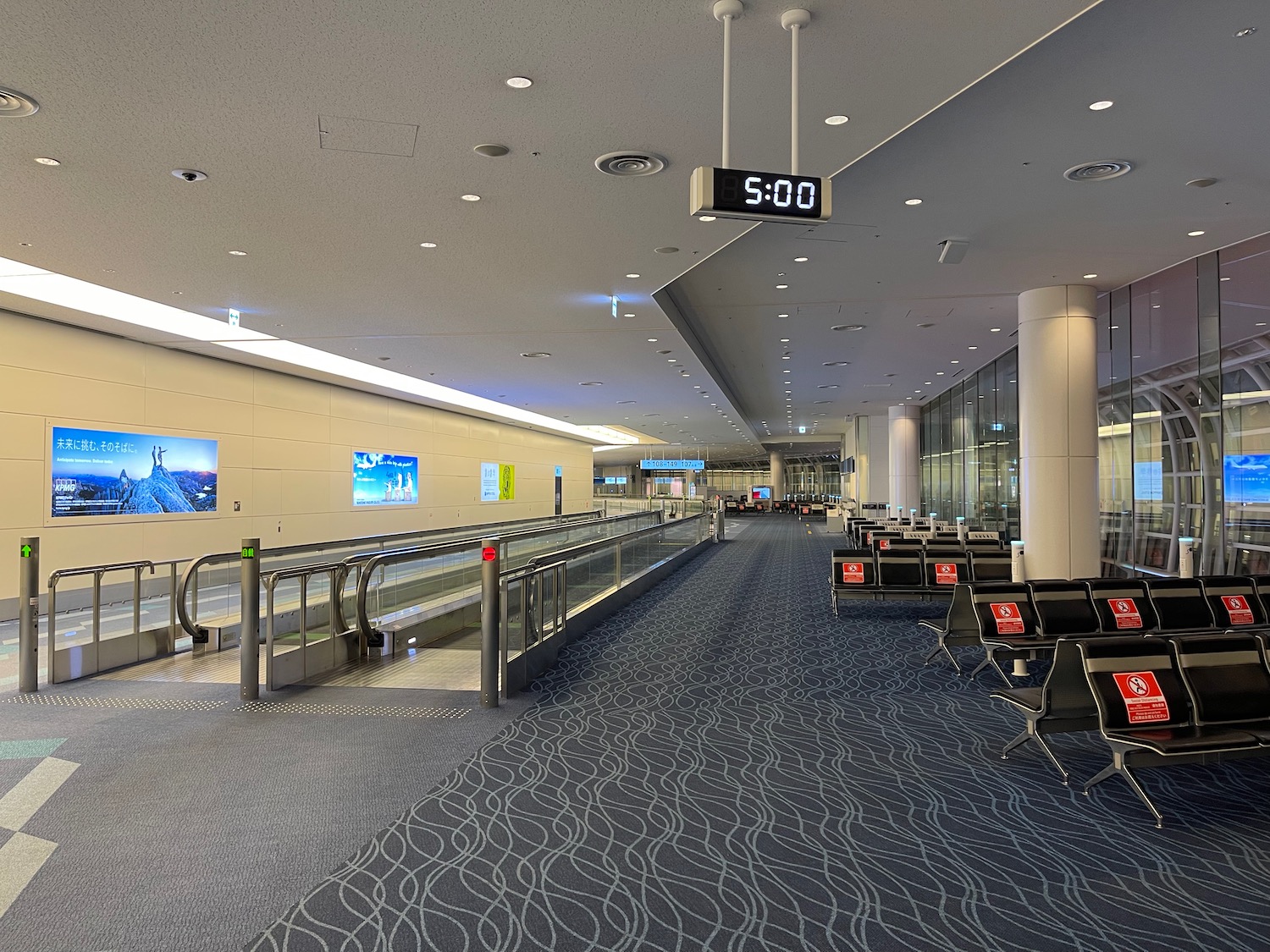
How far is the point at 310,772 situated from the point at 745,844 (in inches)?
105

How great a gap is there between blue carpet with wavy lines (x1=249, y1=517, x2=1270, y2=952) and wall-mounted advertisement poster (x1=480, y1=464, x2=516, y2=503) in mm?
20451

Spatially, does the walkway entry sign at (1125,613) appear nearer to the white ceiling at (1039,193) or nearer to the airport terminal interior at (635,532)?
the airport terminal interior at (635,532)

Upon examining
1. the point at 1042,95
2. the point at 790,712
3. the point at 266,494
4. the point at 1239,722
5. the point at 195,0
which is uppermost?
the point at 1042,95

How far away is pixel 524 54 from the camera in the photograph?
4.26m

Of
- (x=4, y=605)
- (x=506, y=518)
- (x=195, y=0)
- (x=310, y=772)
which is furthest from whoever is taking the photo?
(x=506, y=518)

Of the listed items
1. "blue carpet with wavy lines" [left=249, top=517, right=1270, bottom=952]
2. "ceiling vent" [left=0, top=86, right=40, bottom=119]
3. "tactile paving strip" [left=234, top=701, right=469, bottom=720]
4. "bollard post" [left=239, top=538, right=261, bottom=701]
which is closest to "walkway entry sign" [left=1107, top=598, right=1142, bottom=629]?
"blue carpet with wavy lines" [left=249, top=517, right=1270, bottom=952]

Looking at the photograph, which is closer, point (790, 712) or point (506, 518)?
point (790, 712)

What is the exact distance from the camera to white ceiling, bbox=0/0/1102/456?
13.0ft

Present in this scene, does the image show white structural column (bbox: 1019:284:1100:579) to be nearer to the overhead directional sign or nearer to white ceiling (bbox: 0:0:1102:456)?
white ceiling (bbox: 0:0:1102:456)

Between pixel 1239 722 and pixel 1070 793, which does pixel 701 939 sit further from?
pixel 1239 722

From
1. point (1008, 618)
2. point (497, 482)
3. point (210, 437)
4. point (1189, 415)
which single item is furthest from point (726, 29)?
point (497, 482)

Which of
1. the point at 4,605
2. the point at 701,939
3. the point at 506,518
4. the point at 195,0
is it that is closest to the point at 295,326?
the point at 4,605

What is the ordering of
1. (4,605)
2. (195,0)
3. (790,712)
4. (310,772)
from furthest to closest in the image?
1. (4,605)
2. (790,712)
3. (310,772)
4. (195,0)

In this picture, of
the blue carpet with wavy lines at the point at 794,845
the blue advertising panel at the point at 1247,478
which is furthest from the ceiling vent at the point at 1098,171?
the blue carpet with wavy lines at the point at 794,845
